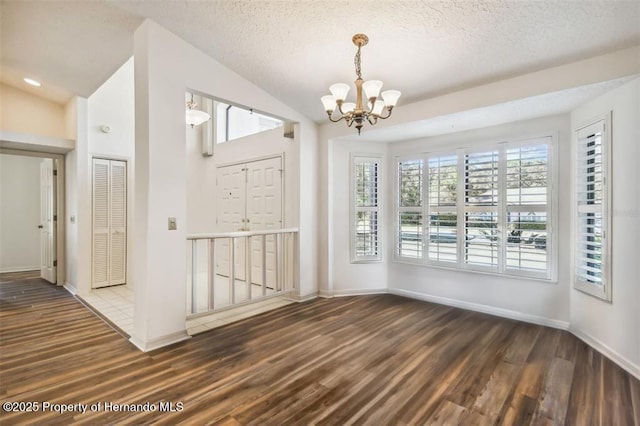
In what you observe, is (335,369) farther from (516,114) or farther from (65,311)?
(65,311)

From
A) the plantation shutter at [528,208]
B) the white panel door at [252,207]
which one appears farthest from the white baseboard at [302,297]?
the plantation shutter at [528,208]

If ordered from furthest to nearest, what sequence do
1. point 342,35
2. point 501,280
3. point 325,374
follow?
point 501,280 < point 342,35 < point 325,374

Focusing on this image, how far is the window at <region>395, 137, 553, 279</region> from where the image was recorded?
3.44 meters

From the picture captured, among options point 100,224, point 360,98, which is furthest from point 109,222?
point 360,98

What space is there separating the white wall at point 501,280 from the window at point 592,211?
194 millimetres

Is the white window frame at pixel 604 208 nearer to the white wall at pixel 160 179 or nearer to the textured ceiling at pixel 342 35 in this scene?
the textured ceiling at pixel 342 35

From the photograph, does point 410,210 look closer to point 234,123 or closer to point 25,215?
point 234,123

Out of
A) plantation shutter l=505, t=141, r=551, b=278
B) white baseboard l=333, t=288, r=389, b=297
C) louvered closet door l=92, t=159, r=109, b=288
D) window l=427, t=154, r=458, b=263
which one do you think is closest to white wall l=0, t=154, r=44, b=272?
louvered closet door l=92, t=159, r=109, b=288

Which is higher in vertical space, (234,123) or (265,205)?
(234,123)

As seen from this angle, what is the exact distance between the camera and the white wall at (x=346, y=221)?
4.54 m

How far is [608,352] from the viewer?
104 inches

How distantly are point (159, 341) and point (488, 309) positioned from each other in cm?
376

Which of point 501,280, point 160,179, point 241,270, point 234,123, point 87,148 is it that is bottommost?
point 241,270

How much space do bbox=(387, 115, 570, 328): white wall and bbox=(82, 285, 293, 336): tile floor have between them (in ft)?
6.38
